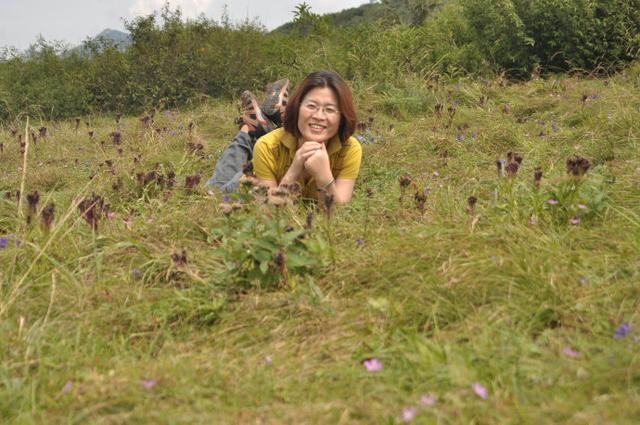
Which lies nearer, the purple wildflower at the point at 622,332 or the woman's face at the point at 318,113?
the purple wildflower at the point at 622,332

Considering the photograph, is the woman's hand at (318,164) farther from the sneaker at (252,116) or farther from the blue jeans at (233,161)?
the sneaker at (252,116)

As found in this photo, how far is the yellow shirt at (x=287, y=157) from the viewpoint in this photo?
3604mm

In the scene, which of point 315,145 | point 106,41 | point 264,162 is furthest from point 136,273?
point 106,41

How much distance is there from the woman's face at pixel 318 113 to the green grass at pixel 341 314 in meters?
0.50

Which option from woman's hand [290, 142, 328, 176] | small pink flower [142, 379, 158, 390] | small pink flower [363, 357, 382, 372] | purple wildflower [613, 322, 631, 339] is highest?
woman's hand [290, 142, 328, 176]

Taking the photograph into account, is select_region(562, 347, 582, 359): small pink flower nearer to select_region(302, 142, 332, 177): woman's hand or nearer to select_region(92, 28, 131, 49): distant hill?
select_region(302, 142, 332, 177): woman's hand

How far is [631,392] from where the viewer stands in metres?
1.44

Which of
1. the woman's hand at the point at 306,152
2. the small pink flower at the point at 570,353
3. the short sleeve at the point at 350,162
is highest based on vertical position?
the woman's hand at the point at 306,152

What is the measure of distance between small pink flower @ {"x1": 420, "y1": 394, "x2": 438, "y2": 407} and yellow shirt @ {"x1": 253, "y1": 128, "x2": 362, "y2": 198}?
222cm

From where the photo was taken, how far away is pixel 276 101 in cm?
461

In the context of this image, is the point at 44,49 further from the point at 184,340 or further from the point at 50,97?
the point at 184,340

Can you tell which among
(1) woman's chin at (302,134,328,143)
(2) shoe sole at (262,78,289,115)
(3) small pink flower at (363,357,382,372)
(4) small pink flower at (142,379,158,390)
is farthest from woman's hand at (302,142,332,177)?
(4) small pink flower at (142,379,158,390)

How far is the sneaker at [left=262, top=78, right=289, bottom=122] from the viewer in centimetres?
461

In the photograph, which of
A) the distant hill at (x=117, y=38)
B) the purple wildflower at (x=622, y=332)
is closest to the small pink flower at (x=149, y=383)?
the purple wildflower at (x=622, y=332)
